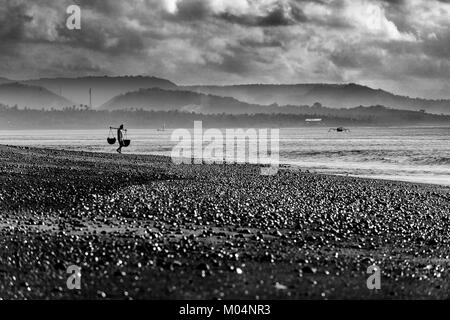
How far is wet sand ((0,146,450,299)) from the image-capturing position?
1123 cm

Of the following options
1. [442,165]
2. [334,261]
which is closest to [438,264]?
[334,261]

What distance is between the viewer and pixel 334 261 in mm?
13602

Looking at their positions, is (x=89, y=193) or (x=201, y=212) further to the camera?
(x=89, y=193)

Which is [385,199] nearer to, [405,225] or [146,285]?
[405,225]

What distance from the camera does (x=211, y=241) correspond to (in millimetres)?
15500

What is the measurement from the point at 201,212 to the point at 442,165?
46.2 metres

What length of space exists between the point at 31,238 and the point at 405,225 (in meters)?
11.9

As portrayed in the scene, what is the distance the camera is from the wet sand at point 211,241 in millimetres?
11227

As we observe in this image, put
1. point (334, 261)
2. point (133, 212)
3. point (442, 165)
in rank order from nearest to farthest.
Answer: point (334, 261) < point (133, 212) < point (442, 165)

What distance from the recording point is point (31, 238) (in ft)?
49.1
